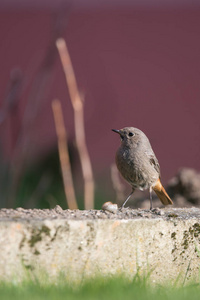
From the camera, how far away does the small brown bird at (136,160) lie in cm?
393

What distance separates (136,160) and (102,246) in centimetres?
140

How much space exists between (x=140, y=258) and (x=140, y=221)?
0.19m

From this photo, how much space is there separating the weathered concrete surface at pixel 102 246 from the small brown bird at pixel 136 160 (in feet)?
3.21

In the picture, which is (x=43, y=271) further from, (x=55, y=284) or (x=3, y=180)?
(x=3, y=180)

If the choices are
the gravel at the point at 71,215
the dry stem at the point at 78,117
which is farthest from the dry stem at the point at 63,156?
the gravel at the point at 71,215

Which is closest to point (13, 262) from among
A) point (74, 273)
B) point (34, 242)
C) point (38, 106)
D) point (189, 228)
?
point (34, 242)

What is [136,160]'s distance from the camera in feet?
12.9

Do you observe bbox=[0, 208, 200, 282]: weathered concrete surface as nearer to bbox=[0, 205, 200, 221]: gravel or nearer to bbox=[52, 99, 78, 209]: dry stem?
bbox=[0, 205, 200, 221]: gravel

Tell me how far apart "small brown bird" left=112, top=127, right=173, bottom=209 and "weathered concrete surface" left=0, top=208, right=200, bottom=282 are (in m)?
0.98

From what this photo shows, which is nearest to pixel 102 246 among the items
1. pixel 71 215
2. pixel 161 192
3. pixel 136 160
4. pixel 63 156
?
pixel 71 215

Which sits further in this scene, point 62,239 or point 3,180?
point 3,180

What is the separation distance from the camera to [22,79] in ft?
14.7

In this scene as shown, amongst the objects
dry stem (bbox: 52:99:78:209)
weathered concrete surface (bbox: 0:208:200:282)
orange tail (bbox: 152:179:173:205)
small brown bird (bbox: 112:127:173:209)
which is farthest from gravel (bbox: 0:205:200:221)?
dry stem (bbox: 52:99:78:209)

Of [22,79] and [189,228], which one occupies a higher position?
[22,79]
